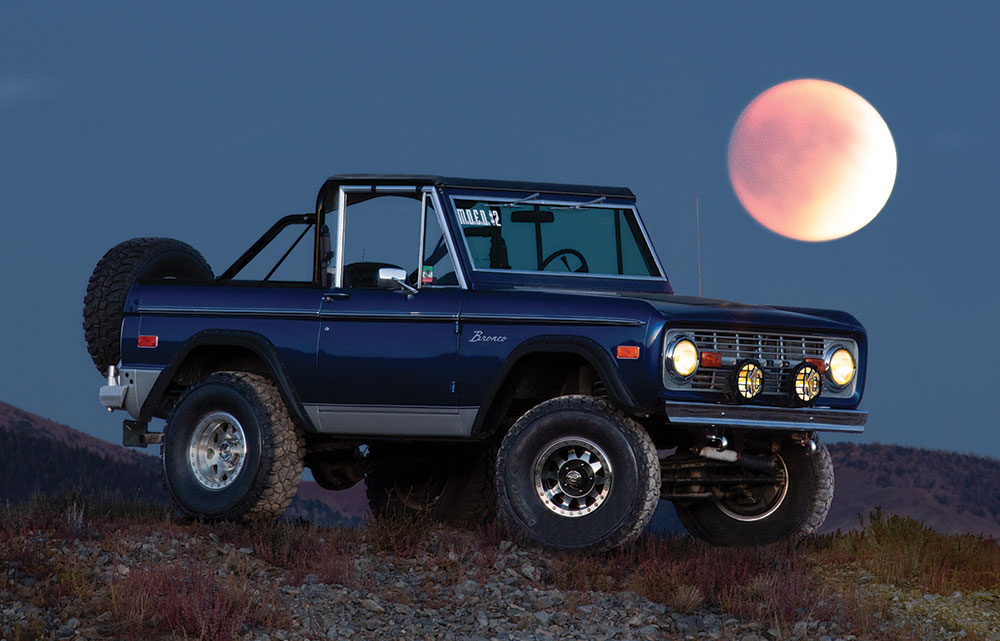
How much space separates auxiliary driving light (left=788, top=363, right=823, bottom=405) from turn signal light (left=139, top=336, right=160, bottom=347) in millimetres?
5443

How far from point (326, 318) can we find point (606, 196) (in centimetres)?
265

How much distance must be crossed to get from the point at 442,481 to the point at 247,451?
2207 mm

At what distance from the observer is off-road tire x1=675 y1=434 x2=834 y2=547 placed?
36.3 ft

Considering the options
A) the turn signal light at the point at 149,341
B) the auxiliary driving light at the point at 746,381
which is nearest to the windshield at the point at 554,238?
the auxiliary driving light at the point at 746,381

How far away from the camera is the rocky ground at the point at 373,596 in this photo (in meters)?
8.48

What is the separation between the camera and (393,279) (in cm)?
1027

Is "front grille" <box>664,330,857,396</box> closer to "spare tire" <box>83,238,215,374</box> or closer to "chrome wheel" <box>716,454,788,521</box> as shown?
"chrome wheel" <box>716,454,788,521</box>

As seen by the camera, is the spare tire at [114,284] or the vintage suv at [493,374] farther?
the spare tire at [114,284]

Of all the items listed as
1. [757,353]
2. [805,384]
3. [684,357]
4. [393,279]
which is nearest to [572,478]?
[684,357]

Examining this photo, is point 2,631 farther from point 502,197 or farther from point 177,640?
point 502,197

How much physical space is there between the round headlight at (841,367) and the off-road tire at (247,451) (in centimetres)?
436

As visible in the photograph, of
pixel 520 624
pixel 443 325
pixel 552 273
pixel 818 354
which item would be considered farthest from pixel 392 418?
pixel 818 354

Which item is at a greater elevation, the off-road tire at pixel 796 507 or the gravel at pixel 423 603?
the off-road tire at pixel 796 507

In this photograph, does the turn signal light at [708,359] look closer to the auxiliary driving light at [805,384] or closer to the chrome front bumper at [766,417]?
the chrome front bumper at [766,417]
